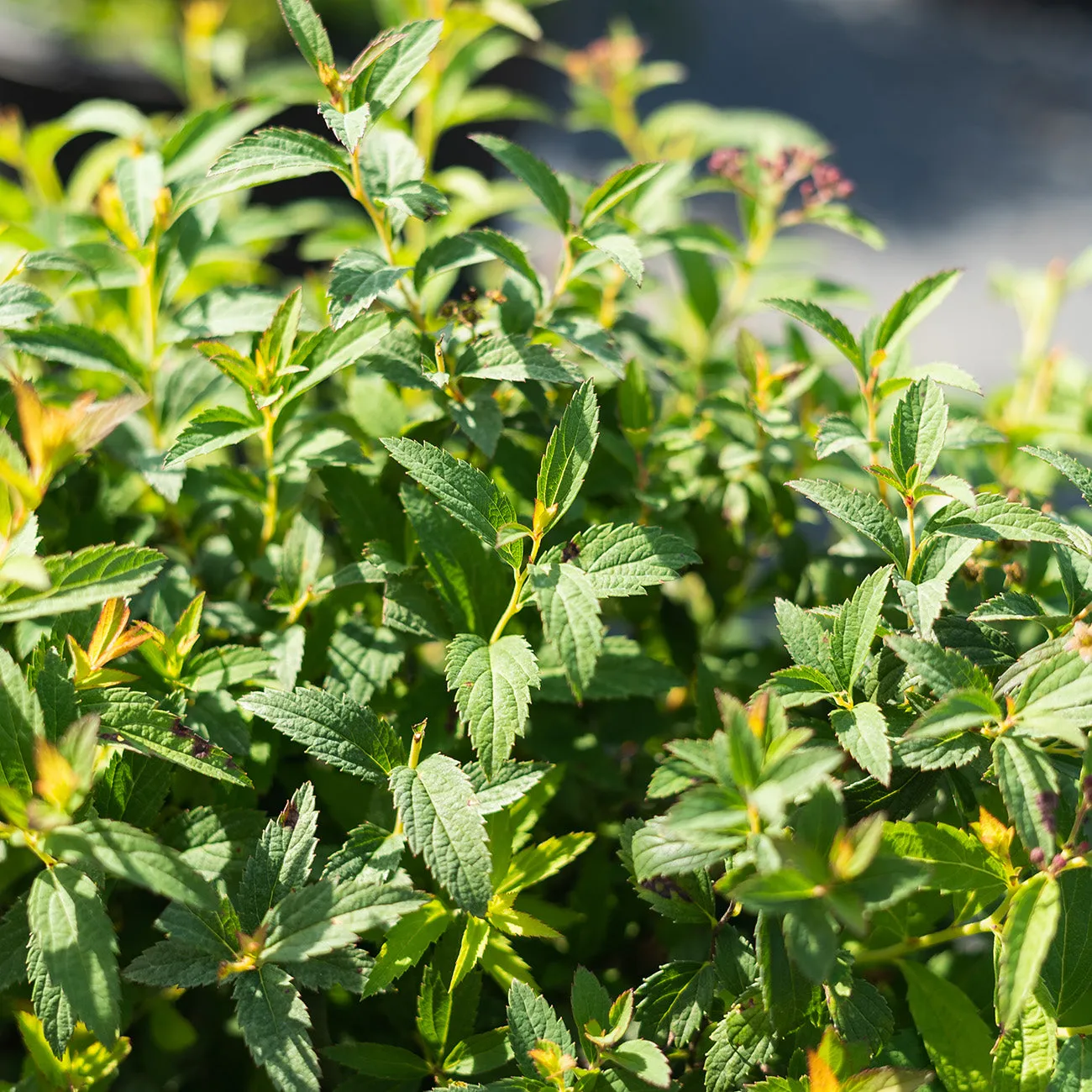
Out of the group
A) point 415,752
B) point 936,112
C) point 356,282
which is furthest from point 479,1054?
point 936,112

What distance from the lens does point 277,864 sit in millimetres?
857

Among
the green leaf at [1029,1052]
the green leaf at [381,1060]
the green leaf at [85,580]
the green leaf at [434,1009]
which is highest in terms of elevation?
the green leaf at [85,580]

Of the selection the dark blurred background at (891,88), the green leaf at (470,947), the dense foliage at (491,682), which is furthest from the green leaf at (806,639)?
the dark blurred background at (891,88)

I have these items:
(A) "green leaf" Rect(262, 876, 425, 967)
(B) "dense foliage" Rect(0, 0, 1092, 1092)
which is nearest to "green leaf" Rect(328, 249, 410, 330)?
(B) "dense foliage" Rect(0, 0, 1092, 1092)

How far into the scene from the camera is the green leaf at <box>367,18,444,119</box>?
0.98 m

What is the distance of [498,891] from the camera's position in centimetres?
93

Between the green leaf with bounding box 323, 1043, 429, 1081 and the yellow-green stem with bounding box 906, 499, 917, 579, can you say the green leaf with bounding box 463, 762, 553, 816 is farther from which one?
the yellow-green stem with bounding box 906, 499, 917, 579

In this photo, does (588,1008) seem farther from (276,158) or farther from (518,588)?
(276,158)

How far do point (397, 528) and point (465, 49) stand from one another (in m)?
0.86

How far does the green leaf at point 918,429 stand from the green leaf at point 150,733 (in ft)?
2.06

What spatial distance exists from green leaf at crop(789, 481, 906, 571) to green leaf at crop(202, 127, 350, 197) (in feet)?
1.70

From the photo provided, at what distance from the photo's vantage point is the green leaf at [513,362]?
95 cm

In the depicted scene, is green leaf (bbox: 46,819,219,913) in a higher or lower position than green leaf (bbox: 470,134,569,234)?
lower

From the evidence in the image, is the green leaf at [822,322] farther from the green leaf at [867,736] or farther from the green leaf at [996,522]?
the green leaf at [867,736]
